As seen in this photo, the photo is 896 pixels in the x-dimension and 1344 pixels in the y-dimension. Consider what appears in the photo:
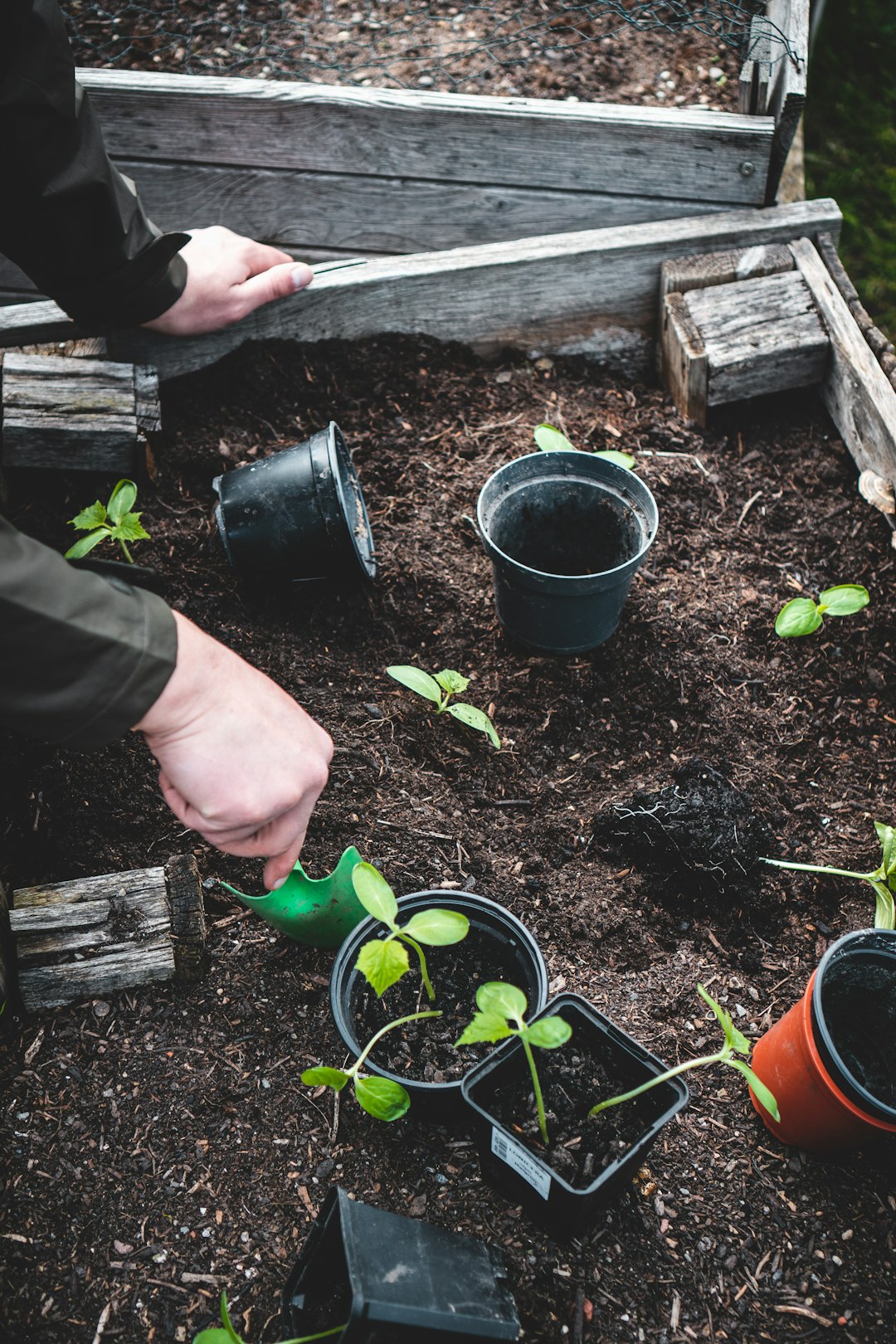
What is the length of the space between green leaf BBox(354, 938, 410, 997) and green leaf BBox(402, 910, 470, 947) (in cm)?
3

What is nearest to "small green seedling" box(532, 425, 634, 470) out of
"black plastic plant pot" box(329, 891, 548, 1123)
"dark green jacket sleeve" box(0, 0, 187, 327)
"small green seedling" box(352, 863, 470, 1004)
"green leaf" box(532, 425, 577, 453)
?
"green leaf" box(532, 425, 577, 453)

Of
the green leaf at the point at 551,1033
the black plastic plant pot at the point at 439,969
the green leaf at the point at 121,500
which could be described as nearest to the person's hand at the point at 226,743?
the black plastic plant pot at the point at 439,969

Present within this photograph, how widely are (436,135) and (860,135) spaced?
212 cm

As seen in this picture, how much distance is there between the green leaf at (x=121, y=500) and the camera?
1.93 meters

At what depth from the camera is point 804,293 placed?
240 centimetres

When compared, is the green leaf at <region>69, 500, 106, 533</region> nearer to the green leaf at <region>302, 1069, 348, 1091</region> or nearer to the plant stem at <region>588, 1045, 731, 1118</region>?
the green leaf at <region>302, 1069, 348, 1091</region>

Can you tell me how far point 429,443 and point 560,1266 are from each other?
1.74m

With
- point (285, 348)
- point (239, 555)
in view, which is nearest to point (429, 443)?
point (285, 348)

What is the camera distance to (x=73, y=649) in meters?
1.16

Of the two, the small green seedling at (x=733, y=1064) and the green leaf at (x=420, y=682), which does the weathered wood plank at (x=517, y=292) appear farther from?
the small green seedling at (x=733, y=1064)

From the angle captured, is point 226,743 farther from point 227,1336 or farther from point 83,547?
point 83,547

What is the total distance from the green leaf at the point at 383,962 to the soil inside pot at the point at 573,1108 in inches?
8.6

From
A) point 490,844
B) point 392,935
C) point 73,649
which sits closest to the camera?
point 73,649

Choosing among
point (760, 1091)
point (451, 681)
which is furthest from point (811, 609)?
point (760, 1091)
